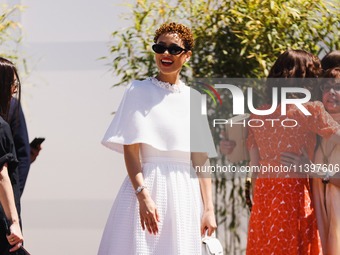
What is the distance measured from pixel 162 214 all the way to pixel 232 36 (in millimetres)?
1990

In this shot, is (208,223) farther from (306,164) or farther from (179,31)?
(179,31)

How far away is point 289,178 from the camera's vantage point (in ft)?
10.4

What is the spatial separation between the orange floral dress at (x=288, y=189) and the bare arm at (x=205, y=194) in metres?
0.39

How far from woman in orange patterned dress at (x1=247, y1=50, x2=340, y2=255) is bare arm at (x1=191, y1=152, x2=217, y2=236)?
387 millimetres

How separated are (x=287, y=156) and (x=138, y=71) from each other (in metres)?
1.65

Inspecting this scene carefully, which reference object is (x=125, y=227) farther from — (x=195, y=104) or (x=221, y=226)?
(x=221, y=226)

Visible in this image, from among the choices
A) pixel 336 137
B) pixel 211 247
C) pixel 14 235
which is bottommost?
pixel 211 247

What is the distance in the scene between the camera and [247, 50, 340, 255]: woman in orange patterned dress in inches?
123

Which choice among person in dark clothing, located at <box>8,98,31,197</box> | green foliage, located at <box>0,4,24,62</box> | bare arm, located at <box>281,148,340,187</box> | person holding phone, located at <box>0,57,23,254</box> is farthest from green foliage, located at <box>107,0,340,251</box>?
person holding phone, located at <box>0,57,23,254</box>

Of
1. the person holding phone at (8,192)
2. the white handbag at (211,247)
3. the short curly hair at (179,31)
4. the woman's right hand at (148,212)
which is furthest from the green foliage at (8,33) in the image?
the white handbag at (211,247)

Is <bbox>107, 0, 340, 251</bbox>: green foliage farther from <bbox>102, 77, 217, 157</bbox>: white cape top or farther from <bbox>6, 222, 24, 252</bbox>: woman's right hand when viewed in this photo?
<bbox>6, 222, 24, 252</bbox>: woman's right hand

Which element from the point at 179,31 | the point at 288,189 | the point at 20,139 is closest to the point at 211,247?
the point at 288,189

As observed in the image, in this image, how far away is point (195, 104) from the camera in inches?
118

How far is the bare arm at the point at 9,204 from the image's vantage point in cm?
260
